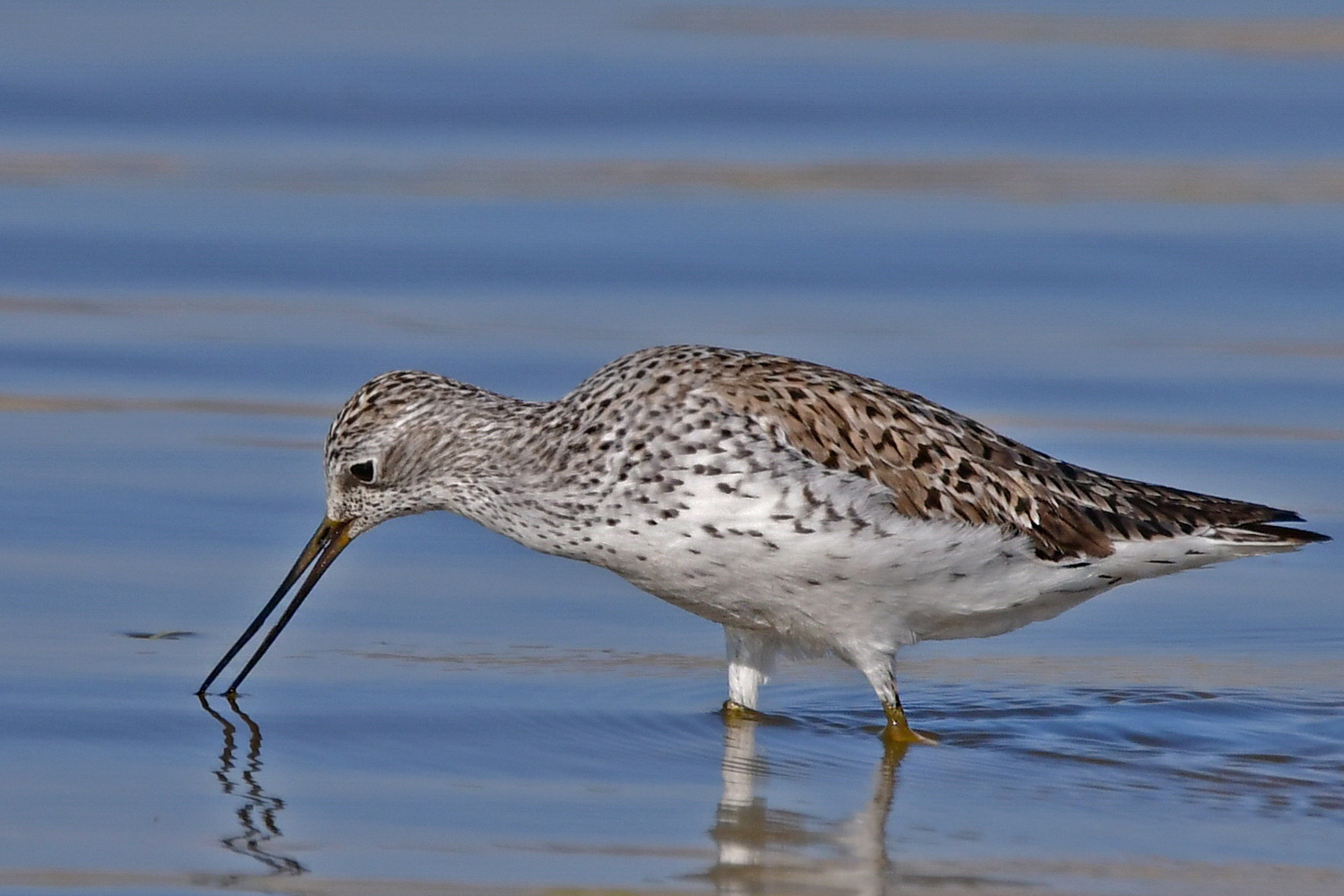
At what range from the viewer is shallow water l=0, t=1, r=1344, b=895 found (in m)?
7.81

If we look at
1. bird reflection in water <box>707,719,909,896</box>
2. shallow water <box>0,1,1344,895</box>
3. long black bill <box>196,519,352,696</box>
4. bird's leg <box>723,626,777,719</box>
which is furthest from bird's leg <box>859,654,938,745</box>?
long black bill <box>196,519,352,696</box>

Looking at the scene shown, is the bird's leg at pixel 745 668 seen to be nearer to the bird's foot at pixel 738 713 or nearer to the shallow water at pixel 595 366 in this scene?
the bird's foot at pixel 738 713

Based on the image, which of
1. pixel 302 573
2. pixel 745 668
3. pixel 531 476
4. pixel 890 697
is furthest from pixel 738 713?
pixel 302 573

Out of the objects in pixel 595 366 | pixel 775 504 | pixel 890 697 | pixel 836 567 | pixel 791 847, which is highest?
pixel 595 366

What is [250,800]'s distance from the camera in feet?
25.8

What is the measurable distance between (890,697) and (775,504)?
0.91 meters

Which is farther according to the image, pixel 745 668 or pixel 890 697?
pixel 745 668

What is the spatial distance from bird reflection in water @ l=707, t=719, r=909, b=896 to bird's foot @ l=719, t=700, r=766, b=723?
55 cm

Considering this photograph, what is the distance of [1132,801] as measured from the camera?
818cm

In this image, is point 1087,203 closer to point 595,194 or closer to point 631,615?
point 595,194

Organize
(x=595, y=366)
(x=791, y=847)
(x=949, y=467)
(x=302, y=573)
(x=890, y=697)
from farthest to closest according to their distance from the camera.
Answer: (x=595, y=366), (x=302, y=573), (x=949, y=467), (x=890, y=697), (x=791, y=847)

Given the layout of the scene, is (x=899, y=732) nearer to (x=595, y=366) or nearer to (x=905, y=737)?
(x=905, y=737)

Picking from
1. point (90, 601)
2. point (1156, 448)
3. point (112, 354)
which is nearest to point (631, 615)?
point (90, 601)

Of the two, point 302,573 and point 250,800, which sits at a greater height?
point 302,573
